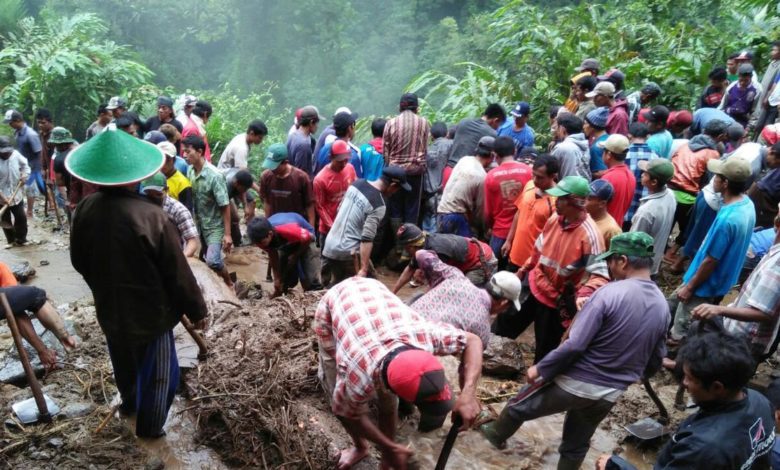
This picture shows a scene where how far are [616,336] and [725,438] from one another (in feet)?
3.64

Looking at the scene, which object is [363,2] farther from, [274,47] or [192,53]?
[192,53]

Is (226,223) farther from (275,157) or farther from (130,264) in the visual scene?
(130,264)

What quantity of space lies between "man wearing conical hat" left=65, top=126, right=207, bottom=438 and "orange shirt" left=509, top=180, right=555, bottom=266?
3.19 metres

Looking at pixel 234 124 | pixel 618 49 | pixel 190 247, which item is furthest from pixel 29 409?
pixel 618 49

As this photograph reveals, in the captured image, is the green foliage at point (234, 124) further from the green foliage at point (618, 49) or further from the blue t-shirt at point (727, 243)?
the blue t-shirt at point (727, 243)

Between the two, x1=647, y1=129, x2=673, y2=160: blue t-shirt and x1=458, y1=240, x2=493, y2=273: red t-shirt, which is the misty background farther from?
x1=458, y1=240, x2=493, y2=273: red t-shirt

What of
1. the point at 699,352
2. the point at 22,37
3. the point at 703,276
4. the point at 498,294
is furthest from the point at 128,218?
the point at 22,37

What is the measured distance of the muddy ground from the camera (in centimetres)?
345

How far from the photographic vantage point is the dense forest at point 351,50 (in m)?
11.2

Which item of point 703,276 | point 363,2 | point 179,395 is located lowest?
point 179,395

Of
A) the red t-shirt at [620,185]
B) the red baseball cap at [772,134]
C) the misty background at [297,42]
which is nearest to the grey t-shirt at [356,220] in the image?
the red t-shirt at [620,185]

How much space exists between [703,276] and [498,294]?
2.02m

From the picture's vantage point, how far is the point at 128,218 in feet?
10.3

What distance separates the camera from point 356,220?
19.0ft
